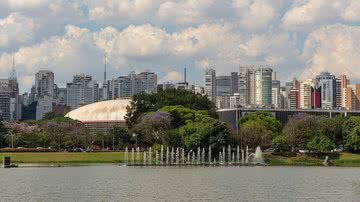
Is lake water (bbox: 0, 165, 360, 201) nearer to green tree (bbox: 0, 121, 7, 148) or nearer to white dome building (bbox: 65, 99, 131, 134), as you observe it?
green tree (bbox: 0, 121, 7, 148)

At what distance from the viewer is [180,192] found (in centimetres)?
4475

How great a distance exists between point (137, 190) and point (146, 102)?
8307 cm

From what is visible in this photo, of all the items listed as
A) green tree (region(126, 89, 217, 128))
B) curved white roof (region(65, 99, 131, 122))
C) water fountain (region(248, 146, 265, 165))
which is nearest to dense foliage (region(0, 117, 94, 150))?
green tree (region(126, 89, 217, 128))

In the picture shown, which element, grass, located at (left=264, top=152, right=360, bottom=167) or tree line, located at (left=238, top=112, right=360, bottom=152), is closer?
grass, located at (left=264, top=152, right=360, bottom=167)

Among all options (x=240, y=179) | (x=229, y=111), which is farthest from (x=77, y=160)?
(x=229, y=111)

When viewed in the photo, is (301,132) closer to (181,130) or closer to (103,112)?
(181,130)

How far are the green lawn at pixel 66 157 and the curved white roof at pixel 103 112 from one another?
63583 mm

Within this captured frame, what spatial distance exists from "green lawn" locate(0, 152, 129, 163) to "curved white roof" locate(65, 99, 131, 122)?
63.6 metres

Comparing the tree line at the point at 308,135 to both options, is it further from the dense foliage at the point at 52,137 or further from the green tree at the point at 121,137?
the dense foliage at the point at 52,137

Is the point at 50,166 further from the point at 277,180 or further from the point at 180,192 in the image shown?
the point at 180,192

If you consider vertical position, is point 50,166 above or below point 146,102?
below

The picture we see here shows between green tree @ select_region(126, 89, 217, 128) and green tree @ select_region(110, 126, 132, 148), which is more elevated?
green tree @ select_region(126, 89, 217, 128)

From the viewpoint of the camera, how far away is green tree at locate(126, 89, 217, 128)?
4985 inches

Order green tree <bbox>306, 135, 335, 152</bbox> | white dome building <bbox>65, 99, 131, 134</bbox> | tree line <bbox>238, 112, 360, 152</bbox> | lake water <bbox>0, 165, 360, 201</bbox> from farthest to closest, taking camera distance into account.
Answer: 1. white dome building <bbox>65, 99, 131, 134</bbox>
2. tree line <bbox>238, 112, 360, 152</bbox>
3. green tree <bbox>306, 135, 335, 152</bbox>
4. lake water <bbox>0, 165, 360, 201</bbox>
